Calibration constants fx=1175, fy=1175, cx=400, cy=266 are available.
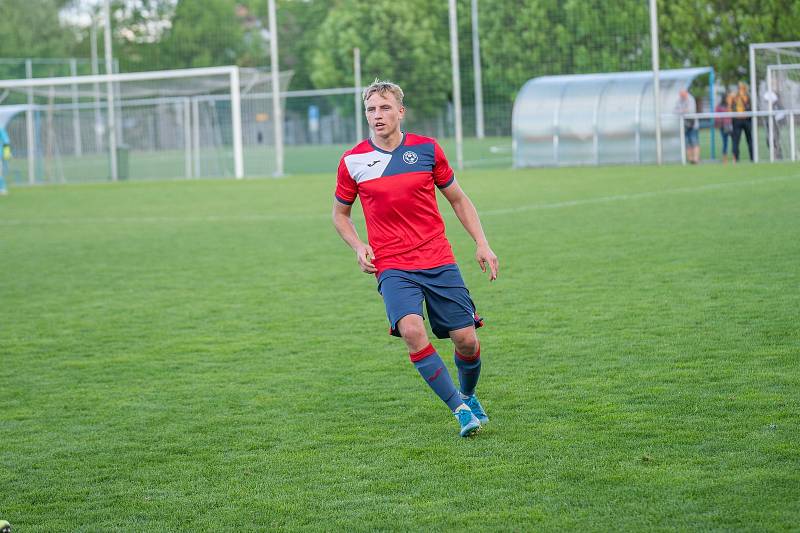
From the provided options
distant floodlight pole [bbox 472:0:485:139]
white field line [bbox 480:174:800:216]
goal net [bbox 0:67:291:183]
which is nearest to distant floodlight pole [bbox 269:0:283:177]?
goal net [bbox 0:67:291:183]

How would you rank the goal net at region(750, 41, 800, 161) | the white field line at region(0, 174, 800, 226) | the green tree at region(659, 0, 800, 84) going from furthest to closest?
1. the green tree at region(659, 0, 800, 84)
2. the goal net at region(750, 41, 800, 161)
3. the white field line at region(0, 174, 800, 226)

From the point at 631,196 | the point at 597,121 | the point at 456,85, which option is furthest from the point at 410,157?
the point at 456,85

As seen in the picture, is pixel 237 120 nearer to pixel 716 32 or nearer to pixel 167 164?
pixel 167 164

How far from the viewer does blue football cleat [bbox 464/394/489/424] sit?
5.74m

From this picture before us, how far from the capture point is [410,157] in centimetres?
568

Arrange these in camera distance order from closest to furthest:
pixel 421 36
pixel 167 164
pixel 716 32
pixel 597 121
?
pixel 597 121, pixel 167 164, pixel 716 32, pixel 421 36

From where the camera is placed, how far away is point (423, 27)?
42.4 metres

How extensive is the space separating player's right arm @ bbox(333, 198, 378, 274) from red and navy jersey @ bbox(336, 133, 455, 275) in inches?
2.5

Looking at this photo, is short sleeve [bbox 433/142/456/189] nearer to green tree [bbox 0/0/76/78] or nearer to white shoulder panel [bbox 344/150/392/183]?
white shoulder panel [bbox 344/150/392/183]

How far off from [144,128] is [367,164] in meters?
29.3

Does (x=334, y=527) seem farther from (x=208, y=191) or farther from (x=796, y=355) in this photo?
(x=208, y=191)

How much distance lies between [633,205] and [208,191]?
11.7 metres

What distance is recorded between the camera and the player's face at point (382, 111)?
215 inches

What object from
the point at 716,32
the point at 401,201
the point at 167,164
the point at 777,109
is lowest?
the point at 401,201
